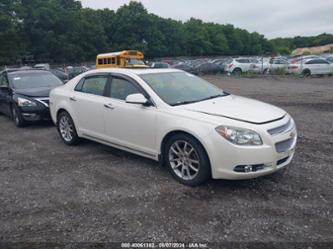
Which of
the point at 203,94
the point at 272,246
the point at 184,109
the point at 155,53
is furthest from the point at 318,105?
the point at 155,53

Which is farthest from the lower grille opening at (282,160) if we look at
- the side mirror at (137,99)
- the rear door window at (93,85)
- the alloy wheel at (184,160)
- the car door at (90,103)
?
the rear door window at (93,85)

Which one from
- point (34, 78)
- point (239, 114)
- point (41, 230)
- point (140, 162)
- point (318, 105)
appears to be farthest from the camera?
point (318, 105)

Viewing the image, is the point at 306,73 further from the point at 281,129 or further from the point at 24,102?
the point at 281,129

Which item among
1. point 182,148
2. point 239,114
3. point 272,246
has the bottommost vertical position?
point 272,246

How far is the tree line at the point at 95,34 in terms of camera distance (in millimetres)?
47819

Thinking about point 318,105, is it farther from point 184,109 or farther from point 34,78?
point 34,78

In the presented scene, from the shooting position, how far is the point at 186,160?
418 cm

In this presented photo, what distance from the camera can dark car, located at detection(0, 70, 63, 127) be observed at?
7770 mm

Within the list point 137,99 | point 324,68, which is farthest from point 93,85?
point 324,68

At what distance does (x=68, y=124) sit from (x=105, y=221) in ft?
10.4

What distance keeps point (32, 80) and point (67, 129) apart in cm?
337

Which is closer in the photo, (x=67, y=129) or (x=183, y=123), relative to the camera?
(x=183, y=123)

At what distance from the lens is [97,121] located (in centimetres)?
533

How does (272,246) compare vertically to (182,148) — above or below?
below
